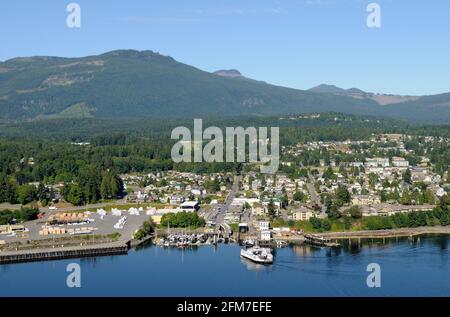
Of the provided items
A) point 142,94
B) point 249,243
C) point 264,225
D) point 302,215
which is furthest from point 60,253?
point 142,94

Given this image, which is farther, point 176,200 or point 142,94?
point 142,94

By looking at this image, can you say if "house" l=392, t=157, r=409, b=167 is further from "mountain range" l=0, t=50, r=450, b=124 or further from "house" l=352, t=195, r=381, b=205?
"mountain range" l=0, t=50, r=450, b=124

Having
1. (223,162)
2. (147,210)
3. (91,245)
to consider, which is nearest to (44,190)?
(147,210)

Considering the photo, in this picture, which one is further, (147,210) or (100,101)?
(100,101)

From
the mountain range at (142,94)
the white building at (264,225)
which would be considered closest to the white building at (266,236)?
the white building at (264,225)

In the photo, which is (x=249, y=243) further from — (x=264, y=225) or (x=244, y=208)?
(x=244, y=208)
